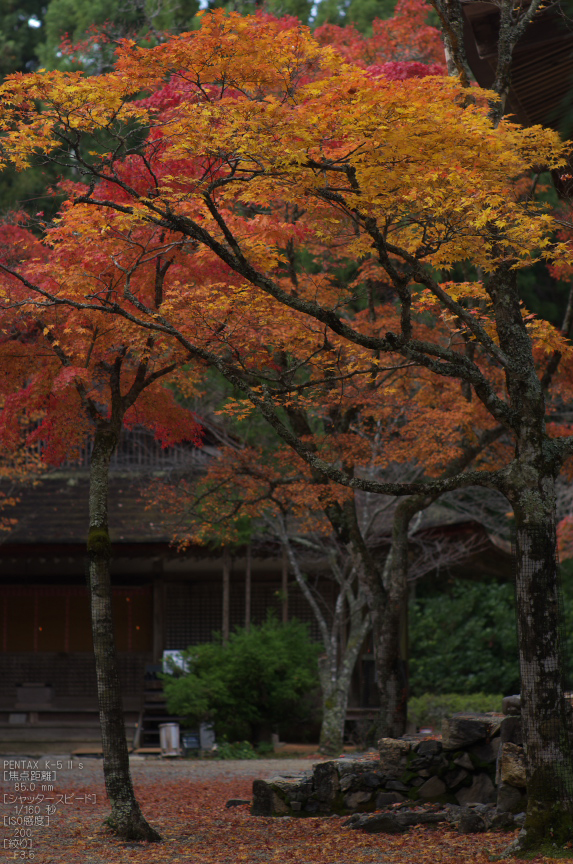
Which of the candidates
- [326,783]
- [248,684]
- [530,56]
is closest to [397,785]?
[326,783]

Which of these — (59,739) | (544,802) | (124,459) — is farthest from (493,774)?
(124,459)

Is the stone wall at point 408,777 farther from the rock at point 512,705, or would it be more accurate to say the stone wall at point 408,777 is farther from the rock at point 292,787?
the rock at point 512,705

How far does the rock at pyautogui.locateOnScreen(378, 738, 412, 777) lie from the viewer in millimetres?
10711

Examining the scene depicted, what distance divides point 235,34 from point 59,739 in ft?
51.4

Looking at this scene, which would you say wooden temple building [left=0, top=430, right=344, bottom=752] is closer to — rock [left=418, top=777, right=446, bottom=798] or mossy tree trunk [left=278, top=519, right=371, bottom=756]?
mossy tree trunk [left=278, top=519, right=371, bottom=756]

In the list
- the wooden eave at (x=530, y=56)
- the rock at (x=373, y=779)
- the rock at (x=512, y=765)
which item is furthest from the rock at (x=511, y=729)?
the wooden eave at (x=530, y=56)

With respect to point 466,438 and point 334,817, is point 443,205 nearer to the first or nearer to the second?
point 466,438

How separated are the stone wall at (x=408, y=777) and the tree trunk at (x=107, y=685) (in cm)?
211

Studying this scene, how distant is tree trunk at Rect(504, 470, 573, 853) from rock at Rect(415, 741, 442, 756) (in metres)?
2.74

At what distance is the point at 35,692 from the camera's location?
789 inches

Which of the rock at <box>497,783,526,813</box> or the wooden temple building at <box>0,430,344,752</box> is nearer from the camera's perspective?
the rock at <box>497,783,526,813</box>

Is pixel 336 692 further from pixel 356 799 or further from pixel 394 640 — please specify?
pixel 356 799

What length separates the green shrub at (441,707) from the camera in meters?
18.8

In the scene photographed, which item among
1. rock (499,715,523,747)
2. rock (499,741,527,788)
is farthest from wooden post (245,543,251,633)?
→ rock (499,741,527,788)
